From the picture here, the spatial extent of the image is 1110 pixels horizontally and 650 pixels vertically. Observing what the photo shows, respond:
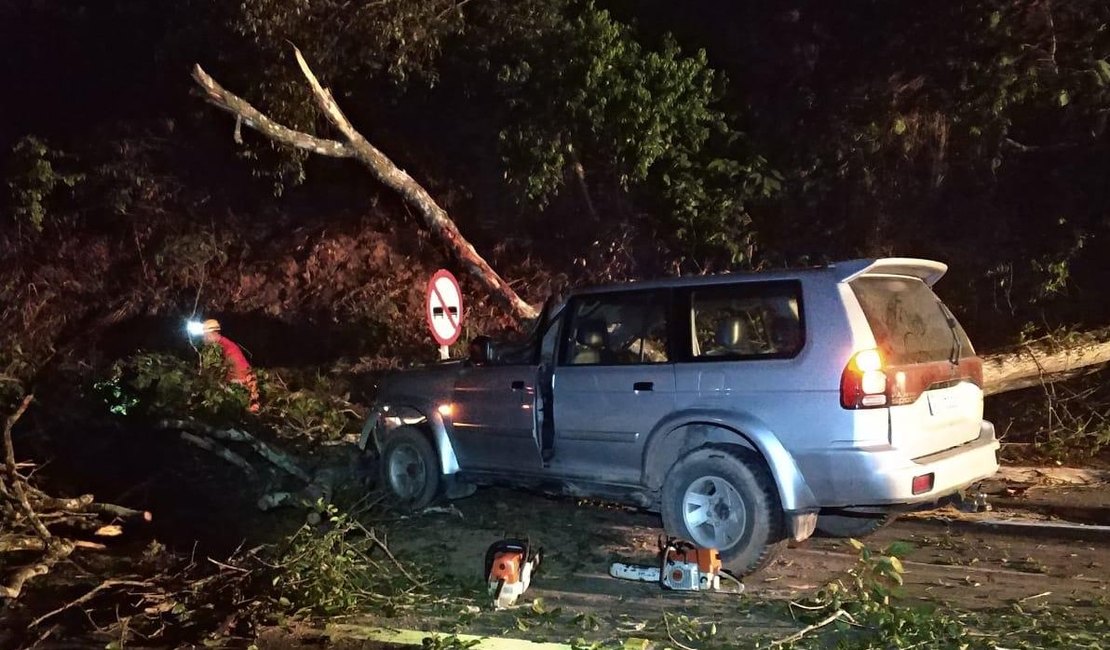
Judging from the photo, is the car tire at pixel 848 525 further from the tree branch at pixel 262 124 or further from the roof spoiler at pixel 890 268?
Answer: the tree branch at pixel 262 124

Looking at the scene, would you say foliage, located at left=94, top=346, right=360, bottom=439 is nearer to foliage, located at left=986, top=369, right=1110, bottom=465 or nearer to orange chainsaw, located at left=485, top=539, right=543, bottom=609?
orange chainsaw, located at left=485, top=539, right=543, bottom=609

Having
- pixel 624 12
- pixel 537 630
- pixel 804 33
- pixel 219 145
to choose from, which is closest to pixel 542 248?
pixel 624 12

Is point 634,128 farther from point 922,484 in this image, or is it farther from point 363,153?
point 922,484

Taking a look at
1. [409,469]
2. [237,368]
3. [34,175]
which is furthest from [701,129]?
[34,175]

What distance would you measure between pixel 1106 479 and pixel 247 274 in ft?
39.5

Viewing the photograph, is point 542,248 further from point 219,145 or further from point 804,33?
point 219,145

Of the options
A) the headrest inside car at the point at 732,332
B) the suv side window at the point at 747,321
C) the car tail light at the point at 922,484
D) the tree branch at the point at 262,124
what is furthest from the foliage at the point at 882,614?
the tree branch at the point at 262,124

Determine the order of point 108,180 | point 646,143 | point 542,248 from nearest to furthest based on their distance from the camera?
point 646,143 < point 542,248 < point 108,180

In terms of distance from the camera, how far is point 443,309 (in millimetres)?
8961

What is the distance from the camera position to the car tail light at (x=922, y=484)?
529 centimetres

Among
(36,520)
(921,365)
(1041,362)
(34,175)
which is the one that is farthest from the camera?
(34,175)

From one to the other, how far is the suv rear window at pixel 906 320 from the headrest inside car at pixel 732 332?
0.70 metres

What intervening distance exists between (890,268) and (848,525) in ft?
6.08

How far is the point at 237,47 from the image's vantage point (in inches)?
452
